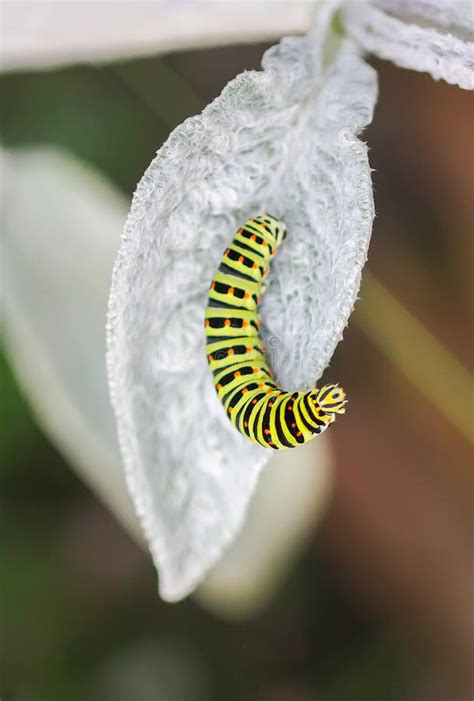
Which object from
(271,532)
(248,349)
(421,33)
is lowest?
(271,532)

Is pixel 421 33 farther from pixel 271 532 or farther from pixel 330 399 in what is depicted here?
pixel 271 532

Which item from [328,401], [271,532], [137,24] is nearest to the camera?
[328,401]

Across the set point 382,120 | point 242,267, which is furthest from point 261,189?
point 382,120

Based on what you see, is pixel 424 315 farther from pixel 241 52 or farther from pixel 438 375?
pixel 241 52

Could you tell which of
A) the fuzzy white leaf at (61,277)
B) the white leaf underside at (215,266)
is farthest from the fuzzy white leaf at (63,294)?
the white leaf underside at (215,266)

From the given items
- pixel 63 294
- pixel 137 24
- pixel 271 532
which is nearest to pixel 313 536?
pixel 271 532

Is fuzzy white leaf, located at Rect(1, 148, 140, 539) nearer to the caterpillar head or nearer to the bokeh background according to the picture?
the bokeh background

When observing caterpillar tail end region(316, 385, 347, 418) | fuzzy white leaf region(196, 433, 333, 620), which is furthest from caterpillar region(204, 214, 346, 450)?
fuzzy white leaf region(196, 433, 333, 620)
